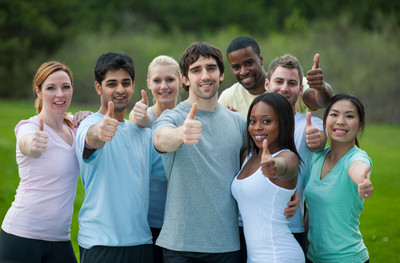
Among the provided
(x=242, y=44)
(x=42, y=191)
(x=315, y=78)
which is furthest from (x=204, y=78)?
(x=242, y=44)

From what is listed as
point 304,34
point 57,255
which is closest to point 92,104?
point 304,34

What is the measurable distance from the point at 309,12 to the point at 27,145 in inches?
1647

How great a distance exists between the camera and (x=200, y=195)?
155 inches

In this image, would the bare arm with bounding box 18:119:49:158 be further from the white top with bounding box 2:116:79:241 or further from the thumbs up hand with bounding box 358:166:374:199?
the thumbs up hand with bounding box 358:166:374:199

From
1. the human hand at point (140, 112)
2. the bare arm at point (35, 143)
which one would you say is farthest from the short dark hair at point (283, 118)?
the bare arm at point (35, 143)

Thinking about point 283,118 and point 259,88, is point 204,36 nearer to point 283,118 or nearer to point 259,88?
point 259,88

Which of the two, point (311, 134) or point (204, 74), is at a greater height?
point (204, 74)

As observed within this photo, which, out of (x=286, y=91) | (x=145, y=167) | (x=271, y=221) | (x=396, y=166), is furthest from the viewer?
(x=396, y=166)

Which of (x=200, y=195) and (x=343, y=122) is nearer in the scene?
(x=200, y=195)

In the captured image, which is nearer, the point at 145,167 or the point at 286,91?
the point at 145,167

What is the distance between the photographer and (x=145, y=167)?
4312 millimetres

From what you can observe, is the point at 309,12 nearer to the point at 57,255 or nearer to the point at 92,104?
the point at 92,104

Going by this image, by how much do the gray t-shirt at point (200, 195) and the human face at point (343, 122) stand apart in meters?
0.97

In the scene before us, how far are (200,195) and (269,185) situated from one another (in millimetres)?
551
